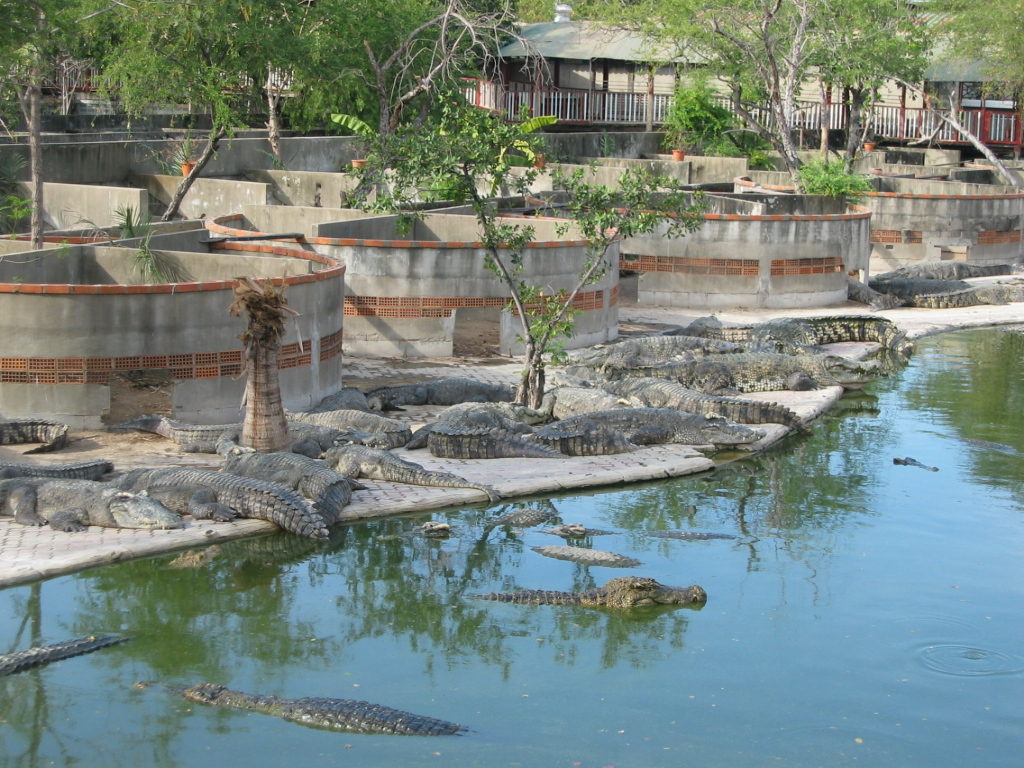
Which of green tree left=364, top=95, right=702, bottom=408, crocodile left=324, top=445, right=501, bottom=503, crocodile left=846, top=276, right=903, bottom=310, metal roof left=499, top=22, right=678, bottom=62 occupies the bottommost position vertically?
crocodile left=324, top=445, right=501, bottom=503

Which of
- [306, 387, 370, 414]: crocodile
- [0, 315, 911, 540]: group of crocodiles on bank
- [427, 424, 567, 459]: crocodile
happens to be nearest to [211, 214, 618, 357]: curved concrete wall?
[0, 315, 911, 540]: group of crocodiles on bank

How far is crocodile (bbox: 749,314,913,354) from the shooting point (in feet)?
63.3

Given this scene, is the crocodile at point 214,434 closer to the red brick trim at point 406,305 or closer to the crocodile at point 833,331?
the red brick trim at point 406,305

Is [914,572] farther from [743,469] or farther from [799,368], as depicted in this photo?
[799,368]

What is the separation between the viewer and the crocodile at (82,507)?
1052 centimetres

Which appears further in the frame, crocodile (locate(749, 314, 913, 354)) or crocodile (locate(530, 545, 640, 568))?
crocodile (locate(749, 314, 913, 354))

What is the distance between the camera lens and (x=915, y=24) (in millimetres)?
34781

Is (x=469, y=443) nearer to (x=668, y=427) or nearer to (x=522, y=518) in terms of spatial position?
(x=522, y=518)

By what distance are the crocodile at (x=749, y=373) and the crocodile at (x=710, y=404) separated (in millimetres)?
960

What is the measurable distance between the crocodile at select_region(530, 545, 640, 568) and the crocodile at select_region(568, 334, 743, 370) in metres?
6.36

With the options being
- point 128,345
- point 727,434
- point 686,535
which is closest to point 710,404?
point 727,434

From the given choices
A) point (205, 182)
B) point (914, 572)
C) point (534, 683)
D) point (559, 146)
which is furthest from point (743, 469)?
point (559, 146)

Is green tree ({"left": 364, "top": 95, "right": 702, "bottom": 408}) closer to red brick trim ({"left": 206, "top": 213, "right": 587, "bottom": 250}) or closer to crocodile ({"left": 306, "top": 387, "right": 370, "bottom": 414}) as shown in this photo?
crocodile ({"left": 306, "top": 387, "right": 370, "bottom": 414})

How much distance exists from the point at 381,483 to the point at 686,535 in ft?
9.11
